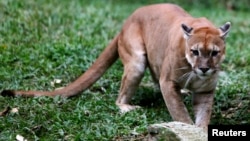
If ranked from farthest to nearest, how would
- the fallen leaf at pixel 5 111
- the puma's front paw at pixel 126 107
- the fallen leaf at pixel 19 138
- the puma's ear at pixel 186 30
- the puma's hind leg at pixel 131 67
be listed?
the puma's hind leg at pixel 131 67
the puma's front paw at pixel 126 107
the fallen leaf at pixel 5 111
the puma's ear at pixel 186 30
the fallen leaf at pixel 19 138

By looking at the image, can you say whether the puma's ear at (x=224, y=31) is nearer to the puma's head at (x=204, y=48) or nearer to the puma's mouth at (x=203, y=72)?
the puma's head at (x=204, y=48)

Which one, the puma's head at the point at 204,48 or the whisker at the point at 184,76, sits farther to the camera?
the whisker at the point at 184,76

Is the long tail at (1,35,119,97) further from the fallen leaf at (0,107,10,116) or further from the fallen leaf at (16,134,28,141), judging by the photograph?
the fallen leaf at (16,134,28,141)

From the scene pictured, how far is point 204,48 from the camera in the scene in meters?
6.89

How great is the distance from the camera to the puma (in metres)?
6.99

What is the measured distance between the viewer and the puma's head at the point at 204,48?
22.6ft

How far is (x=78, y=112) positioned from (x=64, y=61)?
2071 mm

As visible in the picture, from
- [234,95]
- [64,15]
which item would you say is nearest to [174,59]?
[234,95]

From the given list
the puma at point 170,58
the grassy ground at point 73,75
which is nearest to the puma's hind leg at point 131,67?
the puma at point 170,58

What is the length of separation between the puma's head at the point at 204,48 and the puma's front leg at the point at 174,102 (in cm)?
50

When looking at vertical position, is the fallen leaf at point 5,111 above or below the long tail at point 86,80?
below

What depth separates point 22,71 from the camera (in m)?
9.13

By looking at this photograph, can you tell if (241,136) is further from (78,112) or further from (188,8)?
(188,8)

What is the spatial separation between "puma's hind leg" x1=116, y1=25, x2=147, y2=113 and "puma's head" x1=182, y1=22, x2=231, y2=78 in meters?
1.23
